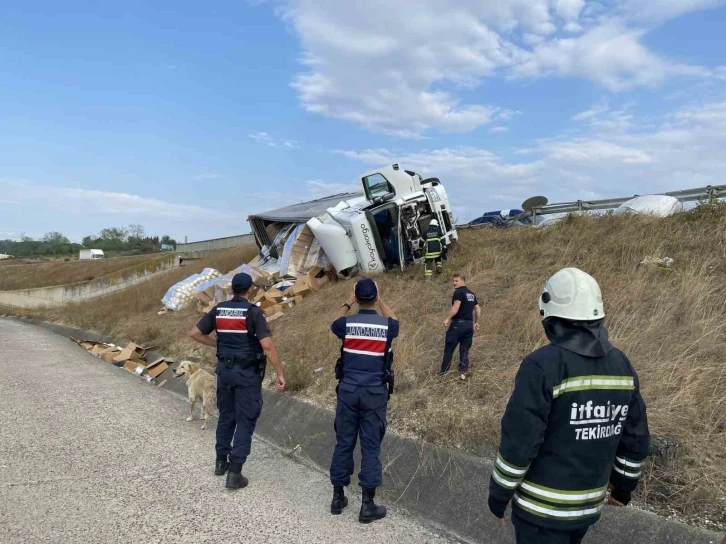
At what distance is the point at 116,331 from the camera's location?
16.3 meters

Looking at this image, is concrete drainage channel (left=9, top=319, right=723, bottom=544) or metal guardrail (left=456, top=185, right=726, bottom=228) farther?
metal guardrail (left=456, top=185, right=726, bottom=228)

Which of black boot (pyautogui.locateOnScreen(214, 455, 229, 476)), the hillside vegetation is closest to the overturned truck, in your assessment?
the hillside vegetation

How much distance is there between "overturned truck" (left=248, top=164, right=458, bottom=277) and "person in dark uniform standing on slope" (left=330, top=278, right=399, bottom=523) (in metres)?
8.43

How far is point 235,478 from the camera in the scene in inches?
177

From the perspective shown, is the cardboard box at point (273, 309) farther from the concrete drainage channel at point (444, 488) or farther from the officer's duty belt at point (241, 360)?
the officer's duty belt at point (241, 360)

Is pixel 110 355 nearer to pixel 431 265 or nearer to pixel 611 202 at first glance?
pixel 431 265

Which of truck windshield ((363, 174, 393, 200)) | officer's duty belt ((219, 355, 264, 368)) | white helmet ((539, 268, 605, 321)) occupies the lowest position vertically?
officer's duty belt ((219, 355, 264, 368))

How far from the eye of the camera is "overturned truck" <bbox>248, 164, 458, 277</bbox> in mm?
12562

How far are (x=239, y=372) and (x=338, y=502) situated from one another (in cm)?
143

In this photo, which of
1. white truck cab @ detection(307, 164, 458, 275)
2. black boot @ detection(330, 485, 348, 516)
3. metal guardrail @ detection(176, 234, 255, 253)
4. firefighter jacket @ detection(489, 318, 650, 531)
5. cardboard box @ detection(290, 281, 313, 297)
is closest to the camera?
firefighter jacket @ detection(489, 318, 650, 531)

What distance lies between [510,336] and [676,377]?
249 centimetres

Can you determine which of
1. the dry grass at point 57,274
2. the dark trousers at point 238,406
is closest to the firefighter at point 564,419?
the dark trousers at point 238,406

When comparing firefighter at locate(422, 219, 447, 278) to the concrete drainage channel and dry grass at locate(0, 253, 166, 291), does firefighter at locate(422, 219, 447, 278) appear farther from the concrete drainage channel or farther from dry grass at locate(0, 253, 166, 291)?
dry grass at locate(0, 253, 166, 291)

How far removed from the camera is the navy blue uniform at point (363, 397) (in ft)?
13.1
